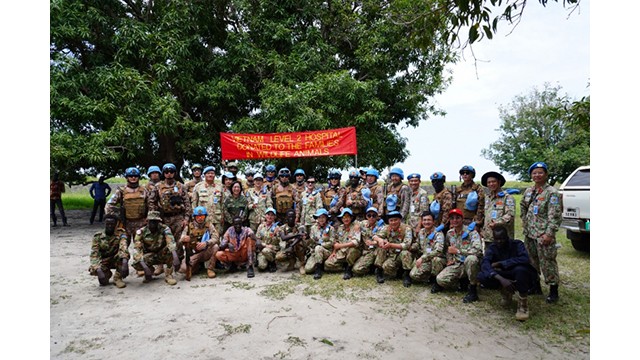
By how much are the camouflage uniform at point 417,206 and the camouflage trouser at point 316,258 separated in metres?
1.58

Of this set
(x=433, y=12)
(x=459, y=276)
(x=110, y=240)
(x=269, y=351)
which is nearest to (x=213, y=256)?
(x=110, y=240)

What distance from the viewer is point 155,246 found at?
245 inches

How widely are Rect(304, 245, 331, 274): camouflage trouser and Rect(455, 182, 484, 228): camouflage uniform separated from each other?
231 cm

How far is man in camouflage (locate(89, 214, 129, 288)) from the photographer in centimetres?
584

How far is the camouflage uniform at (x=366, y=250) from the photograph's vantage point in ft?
20.7

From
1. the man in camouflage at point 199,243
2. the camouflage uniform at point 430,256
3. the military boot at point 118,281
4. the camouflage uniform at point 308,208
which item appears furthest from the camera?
the camouflage uniform at point 308,208

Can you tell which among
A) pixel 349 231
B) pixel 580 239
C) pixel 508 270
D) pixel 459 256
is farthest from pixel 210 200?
pixel 580 239

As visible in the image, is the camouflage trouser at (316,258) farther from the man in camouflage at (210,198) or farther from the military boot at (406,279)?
the man in camouflage at (210,198)

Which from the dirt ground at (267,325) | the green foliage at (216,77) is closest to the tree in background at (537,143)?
the green foliage at (216,77)

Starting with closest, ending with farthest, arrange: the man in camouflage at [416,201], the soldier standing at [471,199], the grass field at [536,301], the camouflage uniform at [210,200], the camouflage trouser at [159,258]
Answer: the grass field at [536,301] → the soldier standing at [471,199] → the camouflage trouser at [159,258] → the man in camouflage at [416,201] → the camouflage uniform at [210,200]

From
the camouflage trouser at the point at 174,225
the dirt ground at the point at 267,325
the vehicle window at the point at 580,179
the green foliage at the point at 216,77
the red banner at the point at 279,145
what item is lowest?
the dirt ground at the point at 267,325

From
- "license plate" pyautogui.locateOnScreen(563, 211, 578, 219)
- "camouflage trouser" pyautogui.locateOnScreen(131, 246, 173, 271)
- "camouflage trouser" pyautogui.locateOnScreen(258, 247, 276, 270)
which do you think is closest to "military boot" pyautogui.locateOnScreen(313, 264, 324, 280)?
"camouflage trouser" pyautogui.locateOnScreen(258, 247, 276, 270)

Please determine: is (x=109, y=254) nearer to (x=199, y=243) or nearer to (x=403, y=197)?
(x=199, y=243)

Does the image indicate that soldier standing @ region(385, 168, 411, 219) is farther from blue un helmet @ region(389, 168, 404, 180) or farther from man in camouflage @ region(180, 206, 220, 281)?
man in camouflage @ region(180, 206, 220, 281)
